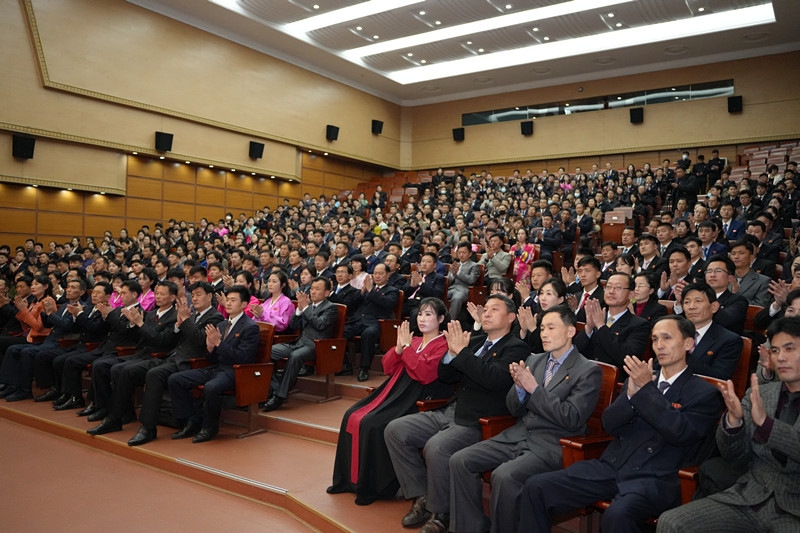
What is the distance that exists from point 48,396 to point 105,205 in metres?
7.64

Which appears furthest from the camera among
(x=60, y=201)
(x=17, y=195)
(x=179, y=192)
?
(x=179, y=192)

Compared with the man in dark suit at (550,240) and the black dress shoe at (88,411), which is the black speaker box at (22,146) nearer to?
the black dress shoe at (88,411)

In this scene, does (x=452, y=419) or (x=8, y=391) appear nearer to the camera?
(x=452, y=419)

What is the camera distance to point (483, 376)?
2578mm

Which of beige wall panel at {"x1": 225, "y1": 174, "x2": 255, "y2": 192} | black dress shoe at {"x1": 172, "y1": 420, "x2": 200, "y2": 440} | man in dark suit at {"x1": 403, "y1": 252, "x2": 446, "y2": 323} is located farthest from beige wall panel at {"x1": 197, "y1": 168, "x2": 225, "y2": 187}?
black dress shoe at {"x1": 172, "y1": 420, "x2": 200, "y2": 440}

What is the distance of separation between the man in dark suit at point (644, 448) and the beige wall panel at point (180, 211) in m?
12.1

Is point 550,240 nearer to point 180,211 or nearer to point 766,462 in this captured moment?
point 766,462

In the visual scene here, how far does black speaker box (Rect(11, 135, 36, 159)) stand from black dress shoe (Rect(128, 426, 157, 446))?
8.56 m

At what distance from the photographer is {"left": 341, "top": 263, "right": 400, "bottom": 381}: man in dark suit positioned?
15.8 ft

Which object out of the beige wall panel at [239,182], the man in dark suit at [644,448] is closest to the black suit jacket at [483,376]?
the man in dark suit at [644,448]

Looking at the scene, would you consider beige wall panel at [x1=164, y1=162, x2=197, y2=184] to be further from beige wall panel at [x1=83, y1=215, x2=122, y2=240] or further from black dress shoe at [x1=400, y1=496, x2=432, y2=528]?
black dress shoe at [x1=400, y1=496, x2=432, y2=528]

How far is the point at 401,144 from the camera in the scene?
1788 centimetres

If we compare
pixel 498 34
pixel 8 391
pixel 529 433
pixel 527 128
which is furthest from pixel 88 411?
pixel 527 128

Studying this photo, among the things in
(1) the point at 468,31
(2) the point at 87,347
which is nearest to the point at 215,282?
(2) the point at 87,347
